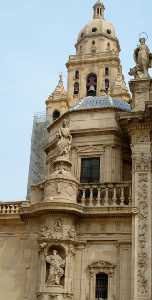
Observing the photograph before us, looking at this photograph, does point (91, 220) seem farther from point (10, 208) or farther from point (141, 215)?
point (10, 208)

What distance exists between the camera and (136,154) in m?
23.7

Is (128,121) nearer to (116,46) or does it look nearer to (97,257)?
(97,257)

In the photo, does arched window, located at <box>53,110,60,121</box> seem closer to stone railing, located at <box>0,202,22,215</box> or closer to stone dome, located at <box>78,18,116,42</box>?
stone dome, located at <box>78,18,116,42</box>

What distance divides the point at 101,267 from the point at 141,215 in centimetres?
282

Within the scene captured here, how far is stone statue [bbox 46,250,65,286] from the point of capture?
21.9 meters

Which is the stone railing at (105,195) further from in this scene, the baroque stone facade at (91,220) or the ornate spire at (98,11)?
the ornate spire at (98,11)

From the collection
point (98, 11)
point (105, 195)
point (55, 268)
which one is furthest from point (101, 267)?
point (98, 11)

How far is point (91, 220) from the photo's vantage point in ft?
76.9

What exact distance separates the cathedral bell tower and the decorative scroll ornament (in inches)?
1347

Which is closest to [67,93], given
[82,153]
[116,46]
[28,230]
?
[116,46]

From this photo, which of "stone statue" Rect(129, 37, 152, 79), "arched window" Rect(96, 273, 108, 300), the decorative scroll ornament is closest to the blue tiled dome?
"stone statue" Rect(129, 37, 152, 79)

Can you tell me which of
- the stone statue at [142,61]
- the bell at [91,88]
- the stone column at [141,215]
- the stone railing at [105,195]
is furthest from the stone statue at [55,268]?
the bell at [91,88]

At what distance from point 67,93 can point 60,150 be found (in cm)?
3596

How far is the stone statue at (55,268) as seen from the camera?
71.8ft
